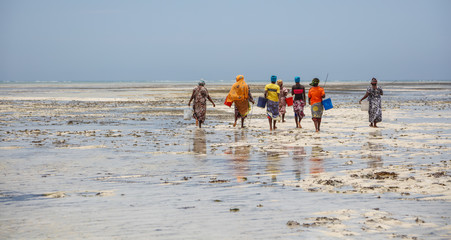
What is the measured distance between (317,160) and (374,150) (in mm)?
2096

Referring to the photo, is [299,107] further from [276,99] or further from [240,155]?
[240,155]

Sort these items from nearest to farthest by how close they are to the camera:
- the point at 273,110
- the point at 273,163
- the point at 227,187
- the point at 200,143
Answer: the point at 227,187 → the point at 273,163 → the point at 200,143 → the point at 273,110

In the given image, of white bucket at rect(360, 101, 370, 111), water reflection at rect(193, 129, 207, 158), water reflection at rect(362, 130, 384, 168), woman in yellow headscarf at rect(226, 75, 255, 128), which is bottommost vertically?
water reflection at rect(193, 129, 207, 158)

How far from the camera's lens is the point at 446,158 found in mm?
10977

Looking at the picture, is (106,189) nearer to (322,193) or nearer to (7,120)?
(322,193)

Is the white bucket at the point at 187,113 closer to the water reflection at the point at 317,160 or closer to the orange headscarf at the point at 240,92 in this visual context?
the orange headscarf at the point at 240,92

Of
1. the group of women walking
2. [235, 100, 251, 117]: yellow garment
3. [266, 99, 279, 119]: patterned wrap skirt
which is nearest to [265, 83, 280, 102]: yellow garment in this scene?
the group of women walking

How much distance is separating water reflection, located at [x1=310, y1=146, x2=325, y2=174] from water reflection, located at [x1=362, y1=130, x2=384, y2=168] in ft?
2.94

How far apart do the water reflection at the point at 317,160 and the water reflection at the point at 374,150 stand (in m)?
0.90

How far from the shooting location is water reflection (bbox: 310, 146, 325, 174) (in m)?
9.69

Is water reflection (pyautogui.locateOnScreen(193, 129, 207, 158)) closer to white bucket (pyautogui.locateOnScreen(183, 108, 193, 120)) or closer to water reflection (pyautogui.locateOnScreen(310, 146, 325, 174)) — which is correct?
water reflection (pyautogui.locateOnScreen(310, 146, 325, 174))

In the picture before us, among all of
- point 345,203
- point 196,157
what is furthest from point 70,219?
point 196,157

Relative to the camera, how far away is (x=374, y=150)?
1241 cm

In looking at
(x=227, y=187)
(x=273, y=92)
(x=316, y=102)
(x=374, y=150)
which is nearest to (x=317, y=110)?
(x=316, y=102)
